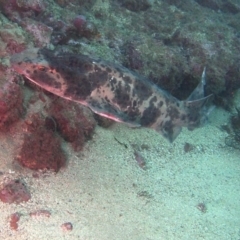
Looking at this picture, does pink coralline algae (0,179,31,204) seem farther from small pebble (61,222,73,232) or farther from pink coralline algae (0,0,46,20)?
pink coralline algae (0,0,46,20)

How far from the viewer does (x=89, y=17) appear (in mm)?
8664

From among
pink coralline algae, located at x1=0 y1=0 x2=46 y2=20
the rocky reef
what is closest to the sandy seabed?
the rocky reef

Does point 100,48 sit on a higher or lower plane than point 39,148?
higher

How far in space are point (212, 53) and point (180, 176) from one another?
411cm

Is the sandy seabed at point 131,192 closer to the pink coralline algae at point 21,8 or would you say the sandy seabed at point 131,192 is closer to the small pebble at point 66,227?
the small pebble at point 66,227

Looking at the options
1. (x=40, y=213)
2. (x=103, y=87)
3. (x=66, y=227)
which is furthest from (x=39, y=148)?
(x=103, y=87)

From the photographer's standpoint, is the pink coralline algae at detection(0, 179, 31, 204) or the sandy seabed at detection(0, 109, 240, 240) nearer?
the pink coralline algae at detection(0, 179, 31, 204)

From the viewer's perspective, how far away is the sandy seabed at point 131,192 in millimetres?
5727

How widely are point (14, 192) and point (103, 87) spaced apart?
7.96ft

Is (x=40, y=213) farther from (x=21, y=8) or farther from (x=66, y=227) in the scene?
(x=21, y=8)

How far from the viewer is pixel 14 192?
220 inches

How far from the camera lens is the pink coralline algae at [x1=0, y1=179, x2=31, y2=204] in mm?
5469

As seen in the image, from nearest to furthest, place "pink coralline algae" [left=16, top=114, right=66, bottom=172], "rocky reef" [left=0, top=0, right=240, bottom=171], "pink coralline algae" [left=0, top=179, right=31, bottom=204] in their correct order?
"pink coralline algae" [left=0, top=179, right=31, bottom=204]
"pink coralline algae" [left=16, top=114, right=66, bottom=172]
"rocky reef" [left=0, top=0, right=240, bottom=171]

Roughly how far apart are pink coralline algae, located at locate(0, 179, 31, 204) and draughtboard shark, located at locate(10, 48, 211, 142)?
173 cm
